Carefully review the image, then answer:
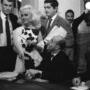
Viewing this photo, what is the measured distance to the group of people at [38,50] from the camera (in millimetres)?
2707

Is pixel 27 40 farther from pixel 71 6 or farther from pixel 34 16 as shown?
pixel 71 6

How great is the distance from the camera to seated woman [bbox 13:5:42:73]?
9.35 feet

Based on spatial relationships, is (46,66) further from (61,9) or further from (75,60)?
(61,9)

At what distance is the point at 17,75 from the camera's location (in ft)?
8.25

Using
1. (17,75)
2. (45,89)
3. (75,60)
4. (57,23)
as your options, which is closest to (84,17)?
(57,23)

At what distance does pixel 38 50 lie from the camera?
2.97 metres

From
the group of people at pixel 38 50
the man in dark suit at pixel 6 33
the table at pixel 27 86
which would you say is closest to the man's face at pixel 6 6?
the man in dark suit at pixel 6 33

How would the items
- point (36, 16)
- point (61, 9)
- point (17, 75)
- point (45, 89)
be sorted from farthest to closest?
1. point (61, 9)
2. point (36, 16)
3. point (17, 75)
4. point (45, 89)

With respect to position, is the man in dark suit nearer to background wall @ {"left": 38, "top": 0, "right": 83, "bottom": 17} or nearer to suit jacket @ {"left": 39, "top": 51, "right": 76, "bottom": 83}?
suit jacket @ {"left": 39, "top": 51, "right": 76, "bottom": 83}

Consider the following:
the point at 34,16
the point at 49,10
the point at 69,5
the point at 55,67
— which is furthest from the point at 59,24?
the point at 69,5

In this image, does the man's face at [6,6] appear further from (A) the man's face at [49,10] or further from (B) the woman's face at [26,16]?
(B) the woman's face at [26,16]

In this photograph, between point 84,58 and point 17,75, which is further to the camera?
point 84,58

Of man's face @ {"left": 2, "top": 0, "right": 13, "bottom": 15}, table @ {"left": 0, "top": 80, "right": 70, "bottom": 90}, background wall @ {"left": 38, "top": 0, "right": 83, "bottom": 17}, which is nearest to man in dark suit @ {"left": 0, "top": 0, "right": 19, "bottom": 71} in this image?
man's face @ {"left": 2, "top": 0, "right": 13, "bottom": 15}

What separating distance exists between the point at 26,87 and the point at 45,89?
130 millimetres
